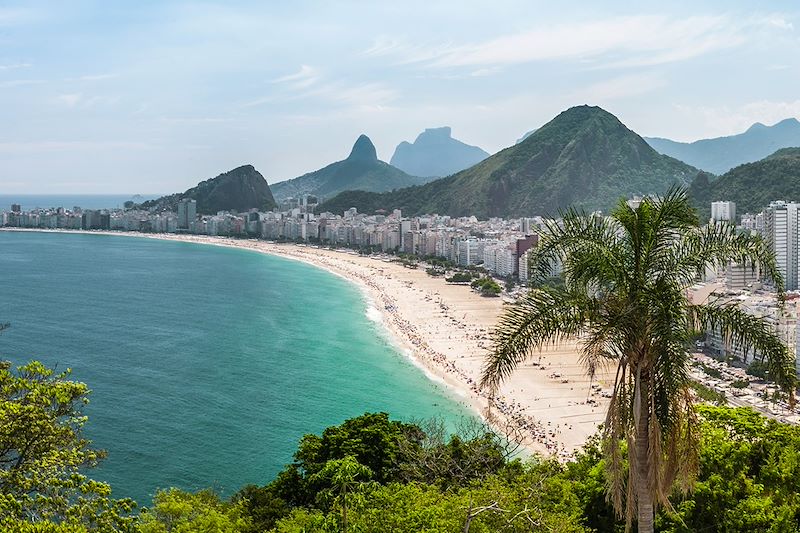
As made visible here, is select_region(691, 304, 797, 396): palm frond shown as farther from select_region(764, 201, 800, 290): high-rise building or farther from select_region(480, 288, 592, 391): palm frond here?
select_region(764, 201, 800, 290): high-rise building

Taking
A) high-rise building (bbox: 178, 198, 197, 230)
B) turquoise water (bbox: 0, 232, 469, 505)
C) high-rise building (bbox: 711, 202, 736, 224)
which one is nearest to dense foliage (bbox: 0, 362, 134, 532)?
turquoise water (bbox: 0, 232, 469, 505)

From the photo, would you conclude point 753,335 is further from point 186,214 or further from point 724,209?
point 186,214

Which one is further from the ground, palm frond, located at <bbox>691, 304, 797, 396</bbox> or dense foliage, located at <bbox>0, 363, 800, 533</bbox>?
palm frond, located at <bbox>691, 304, 797, 396</bbox>

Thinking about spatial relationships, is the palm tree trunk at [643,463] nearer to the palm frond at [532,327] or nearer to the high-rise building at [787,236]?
the palm frond at [532,327]

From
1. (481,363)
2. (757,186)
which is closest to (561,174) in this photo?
(757,186)

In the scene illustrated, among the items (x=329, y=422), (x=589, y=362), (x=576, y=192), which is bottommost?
(x=329, y=422)

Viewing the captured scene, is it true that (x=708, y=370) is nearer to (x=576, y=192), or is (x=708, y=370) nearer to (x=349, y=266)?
(x=349, y=266)

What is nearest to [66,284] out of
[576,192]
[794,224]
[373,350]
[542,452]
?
[373,350]
